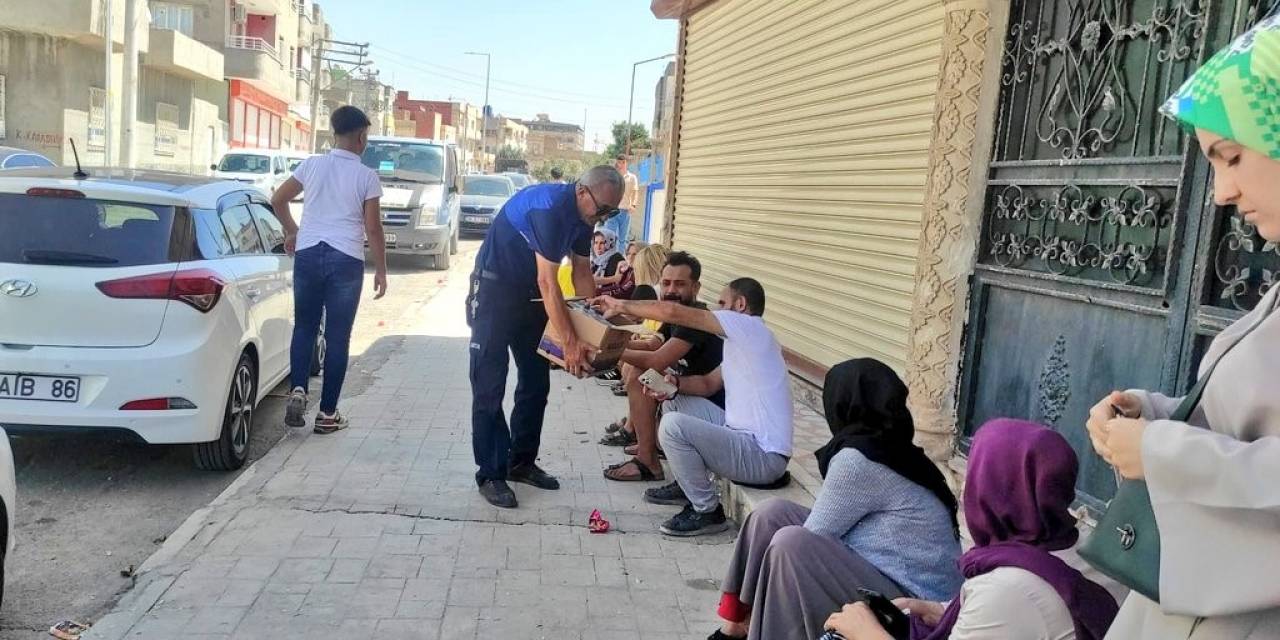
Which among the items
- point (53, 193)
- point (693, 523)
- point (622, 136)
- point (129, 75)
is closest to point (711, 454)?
point (693, 523)

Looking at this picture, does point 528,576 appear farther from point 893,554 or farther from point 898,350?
point 898,350

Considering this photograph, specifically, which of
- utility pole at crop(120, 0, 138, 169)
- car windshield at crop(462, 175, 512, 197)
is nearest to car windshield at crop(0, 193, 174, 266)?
utility pole at crop(120, 0, 138, 169)

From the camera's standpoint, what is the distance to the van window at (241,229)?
5.30 metres

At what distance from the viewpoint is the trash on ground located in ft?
10.6

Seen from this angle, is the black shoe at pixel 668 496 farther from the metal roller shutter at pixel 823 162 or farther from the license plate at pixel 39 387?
the license plate at pixel 39 387

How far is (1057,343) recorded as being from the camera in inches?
157

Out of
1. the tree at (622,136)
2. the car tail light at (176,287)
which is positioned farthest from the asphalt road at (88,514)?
the tree at (622,136)

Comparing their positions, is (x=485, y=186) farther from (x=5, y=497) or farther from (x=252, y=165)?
(x=5, y=497)

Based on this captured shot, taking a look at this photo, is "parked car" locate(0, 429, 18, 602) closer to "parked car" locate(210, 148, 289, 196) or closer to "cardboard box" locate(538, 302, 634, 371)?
"cardboard box" locate(538, 302, 634, 371)

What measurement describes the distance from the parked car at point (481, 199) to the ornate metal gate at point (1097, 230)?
62.4 feet

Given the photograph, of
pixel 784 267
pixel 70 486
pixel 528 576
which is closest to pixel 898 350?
pixel 784 267

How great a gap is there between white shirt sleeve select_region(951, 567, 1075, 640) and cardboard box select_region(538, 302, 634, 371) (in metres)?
2.55

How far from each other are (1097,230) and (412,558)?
317cm

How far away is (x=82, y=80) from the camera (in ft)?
79.4
